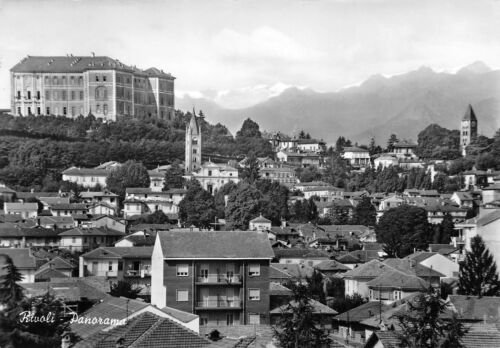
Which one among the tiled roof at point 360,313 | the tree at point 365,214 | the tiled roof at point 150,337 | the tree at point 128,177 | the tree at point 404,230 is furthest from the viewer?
the tree at point 128,177

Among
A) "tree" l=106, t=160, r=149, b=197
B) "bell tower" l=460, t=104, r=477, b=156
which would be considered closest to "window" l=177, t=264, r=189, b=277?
"tree" l=106, t=160, r=149, b=197

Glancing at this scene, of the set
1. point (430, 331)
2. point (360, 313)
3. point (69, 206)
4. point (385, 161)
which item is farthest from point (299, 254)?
point (385, 161)

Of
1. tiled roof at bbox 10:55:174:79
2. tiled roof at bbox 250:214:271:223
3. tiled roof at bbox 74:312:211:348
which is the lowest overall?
tiled roof at bbox 250:214:271:223

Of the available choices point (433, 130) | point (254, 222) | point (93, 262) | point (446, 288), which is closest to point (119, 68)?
point (433, 130)

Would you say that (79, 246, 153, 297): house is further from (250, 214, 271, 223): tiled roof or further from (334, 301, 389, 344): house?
(250, 214, 271, 223): tiled roof

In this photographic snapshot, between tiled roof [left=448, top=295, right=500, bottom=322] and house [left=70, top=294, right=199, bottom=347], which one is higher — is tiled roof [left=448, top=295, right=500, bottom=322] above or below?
below

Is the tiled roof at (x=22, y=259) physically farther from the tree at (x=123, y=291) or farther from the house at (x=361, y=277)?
the house at (x=361, y=277)

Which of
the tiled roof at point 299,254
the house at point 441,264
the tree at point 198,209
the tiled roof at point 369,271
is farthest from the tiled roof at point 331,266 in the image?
the tree at point 198,209
